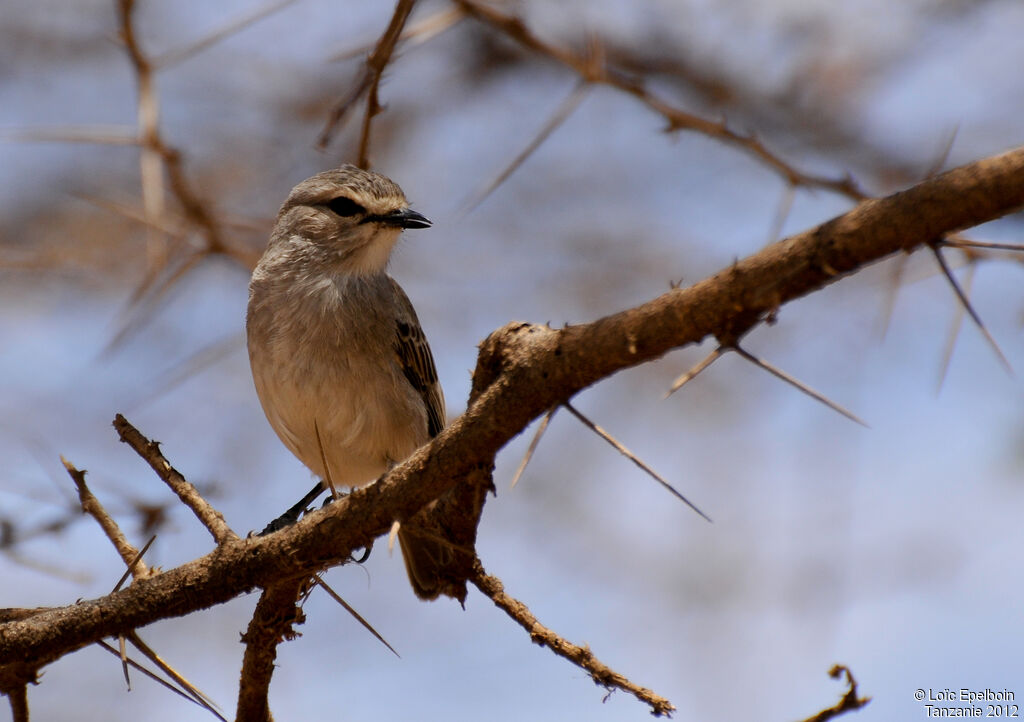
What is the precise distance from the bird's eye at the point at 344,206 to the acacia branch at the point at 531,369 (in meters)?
3.53

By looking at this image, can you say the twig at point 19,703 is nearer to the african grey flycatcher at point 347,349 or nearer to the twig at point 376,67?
the african grey flycatcher at point 347,349

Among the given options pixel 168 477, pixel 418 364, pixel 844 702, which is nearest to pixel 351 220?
pixel 418 364

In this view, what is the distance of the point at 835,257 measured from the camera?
2248 millimetres

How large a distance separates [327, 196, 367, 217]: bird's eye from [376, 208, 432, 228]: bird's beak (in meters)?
0.19

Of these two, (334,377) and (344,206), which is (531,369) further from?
(344,206)

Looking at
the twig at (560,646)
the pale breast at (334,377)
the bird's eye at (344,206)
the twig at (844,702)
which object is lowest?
the twig at (844,702)

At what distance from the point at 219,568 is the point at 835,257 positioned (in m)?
2.40

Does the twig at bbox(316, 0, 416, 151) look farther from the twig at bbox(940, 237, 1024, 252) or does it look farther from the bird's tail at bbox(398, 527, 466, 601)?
the twig at bbox(940, 237, 1024, 252)

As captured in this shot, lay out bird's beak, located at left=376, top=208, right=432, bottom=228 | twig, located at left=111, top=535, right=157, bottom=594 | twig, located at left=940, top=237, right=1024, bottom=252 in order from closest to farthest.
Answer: twig, located at left=940, top=237, right=1024, bottom=252 → twig, located at left=111, top=535, right=157, bottom=594 → bird's beak, located at left=376, top=208, right=432, bottom=228

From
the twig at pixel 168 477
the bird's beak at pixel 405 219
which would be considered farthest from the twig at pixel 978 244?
the bird's beak at pixel 405 219

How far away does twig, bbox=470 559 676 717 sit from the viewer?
116 inches

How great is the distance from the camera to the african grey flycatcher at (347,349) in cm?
591

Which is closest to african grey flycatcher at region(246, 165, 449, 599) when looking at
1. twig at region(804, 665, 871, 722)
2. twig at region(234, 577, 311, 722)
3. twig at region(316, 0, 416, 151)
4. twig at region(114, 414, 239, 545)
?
twig at region(316, 0, 416, 151)

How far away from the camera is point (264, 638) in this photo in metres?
3.88
